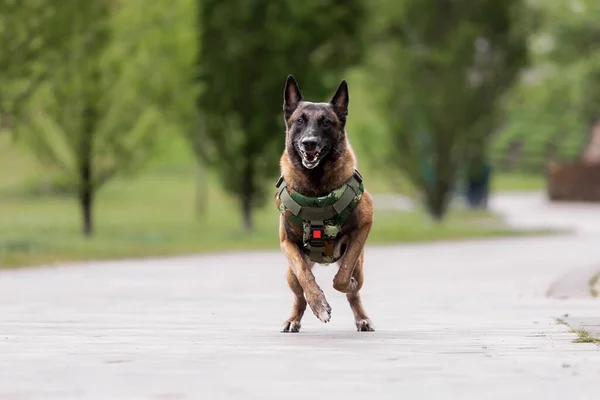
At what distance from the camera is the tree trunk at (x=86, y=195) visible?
3173 cm

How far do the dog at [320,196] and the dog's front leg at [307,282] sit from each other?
0.01 metres

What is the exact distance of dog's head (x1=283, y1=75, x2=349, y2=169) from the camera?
11984mm

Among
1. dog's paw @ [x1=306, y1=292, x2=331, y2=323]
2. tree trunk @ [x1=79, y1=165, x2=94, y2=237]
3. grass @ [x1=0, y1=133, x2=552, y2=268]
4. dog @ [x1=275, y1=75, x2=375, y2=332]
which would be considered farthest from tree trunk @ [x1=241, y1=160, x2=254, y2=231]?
dog's paw @ [x1=306, y1=292, x2=331, y2=323]

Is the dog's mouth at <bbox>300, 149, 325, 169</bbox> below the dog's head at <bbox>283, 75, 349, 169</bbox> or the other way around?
below

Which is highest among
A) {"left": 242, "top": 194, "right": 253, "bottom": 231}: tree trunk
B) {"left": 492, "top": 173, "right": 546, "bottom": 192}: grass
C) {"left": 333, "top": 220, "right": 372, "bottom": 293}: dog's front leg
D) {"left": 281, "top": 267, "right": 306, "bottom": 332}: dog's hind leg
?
{"left": 333, "top": 220, "right": 372, "bottom": 293}: dog's front leg

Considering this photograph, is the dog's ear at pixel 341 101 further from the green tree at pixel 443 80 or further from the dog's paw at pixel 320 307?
the green tree at pixel 443 80

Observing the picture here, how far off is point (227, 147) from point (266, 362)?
2371 cm

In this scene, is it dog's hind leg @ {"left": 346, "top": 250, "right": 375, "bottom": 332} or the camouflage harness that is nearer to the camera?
the camouflage harness

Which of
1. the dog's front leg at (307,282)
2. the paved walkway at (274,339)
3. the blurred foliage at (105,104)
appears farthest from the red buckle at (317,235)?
the blurred foliage at (105,104)

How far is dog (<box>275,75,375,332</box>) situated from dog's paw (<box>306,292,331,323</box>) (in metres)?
0.32

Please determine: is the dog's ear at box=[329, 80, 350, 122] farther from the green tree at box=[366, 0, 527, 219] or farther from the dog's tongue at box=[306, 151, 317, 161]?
the green tree at box=[366, 0, 527, 219]

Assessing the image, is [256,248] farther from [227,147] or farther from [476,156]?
[476,156]

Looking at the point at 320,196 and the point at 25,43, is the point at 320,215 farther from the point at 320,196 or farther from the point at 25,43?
the point at 25,43

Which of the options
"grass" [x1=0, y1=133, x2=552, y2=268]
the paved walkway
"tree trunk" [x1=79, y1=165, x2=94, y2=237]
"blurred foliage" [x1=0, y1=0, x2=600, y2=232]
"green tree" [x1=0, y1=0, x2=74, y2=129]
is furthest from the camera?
"tree trunk" [x1=79, y1=165, x2=94, y2=237]
